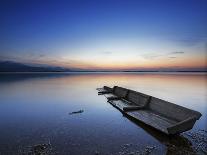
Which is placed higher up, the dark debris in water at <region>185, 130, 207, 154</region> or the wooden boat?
the wooden boat

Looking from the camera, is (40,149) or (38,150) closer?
(38,150)

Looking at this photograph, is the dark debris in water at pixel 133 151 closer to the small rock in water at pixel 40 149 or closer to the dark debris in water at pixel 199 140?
the dark debris in water at pixel 199 140

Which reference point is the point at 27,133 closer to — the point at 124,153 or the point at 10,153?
the point at 10,153

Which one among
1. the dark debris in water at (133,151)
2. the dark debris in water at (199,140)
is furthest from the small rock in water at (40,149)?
the dark debris in water at (199,140)

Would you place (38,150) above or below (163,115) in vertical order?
below

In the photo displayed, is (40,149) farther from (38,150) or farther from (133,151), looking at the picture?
(133,151)

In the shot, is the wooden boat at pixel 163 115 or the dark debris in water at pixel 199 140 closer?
the dark debris in water at pixel 199 140

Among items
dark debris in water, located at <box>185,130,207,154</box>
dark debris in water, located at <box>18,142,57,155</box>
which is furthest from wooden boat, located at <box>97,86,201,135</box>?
dark debris in water, located at <box>18,142,57,155</box>

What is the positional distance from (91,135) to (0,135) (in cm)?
492

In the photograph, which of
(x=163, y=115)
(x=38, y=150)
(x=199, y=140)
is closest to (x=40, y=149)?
(x=38, y=150)

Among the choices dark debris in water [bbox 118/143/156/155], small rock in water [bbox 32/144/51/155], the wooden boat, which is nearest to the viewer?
dark debris in water [bbox 118/143/156/155]

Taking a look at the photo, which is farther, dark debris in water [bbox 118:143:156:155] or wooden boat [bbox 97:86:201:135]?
wooden boat [bbox 97:86:201:135]

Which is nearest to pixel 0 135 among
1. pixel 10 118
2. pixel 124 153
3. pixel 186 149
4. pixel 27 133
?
pixel 27 133

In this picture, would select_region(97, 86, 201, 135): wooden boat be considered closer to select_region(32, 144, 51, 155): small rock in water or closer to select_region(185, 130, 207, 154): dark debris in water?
select_region(185, 130, 207, 154): dark debris in water
